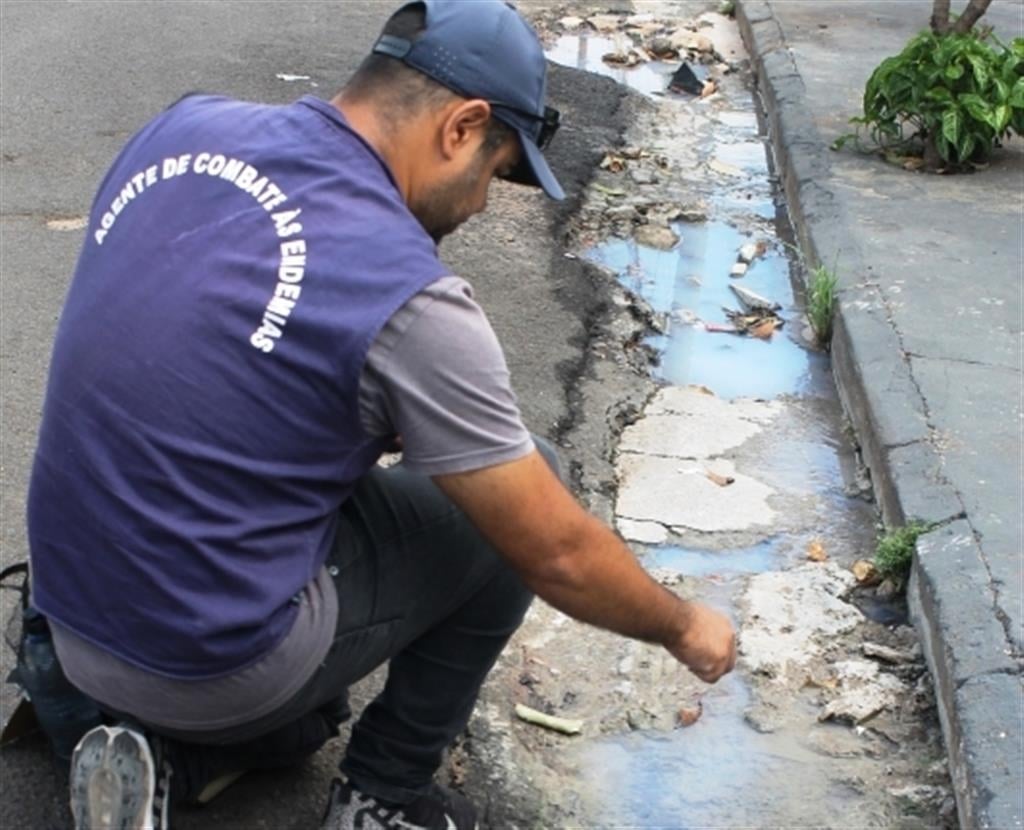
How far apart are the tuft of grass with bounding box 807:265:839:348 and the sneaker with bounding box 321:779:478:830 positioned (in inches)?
114

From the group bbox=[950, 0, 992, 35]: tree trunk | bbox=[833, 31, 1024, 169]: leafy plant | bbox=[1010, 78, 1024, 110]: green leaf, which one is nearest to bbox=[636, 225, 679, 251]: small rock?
bbox=[833, 31, 1024, 169]: leafy plant

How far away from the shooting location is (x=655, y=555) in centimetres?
404

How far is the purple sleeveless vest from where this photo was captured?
7.09ft

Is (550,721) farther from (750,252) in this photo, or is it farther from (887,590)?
(750,252)

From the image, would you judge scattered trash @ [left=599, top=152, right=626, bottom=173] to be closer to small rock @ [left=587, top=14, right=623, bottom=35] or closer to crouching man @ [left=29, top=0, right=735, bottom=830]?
small rock @ [left=587, top=14, right=623, bottom=35]

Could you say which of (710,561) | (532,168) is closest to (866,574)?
(710,561)

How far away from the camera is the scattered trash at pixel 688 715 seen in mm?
3395

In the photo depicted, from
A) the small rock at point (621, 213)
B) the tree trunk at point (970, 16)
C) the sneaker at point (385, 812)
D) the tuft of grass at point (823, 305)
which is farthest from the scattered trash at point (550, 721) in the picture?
the tree trunk at point (970, 16)

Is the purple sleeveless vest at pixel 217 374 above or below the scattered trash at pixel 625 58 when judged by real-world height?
above

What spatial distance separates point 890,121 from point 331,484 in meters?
4.97

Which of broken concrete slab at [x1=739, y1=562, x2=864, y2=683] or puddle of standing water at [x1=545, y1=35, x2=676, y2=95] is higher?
broken concrete slab at [x1=739, y1=562, x2=864, y2=683]

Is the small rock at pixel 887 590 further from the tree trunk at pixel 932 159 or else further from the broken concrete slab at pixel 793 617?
the tree trunk at pixel 932 159

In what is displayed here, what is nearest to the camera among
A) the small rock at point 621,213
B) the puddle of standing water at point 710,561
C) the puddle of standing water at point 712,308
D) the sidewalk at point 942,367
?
the sidewalk at point 942,367

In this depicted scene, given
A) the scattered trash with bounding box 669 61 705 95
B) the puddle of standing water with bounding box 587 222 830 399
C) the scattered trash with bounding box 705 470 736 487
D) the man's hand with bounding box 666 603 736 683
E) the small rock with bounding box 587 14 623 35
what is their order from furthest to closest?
the small rock with bounding box 587 14 623 35
the scattered trash with bounding box 669 61 705 95
the puddle of standing water with bounding box 587 222 830 399
the scattered trash with bounding box 705 470 736 487
the man's hand with bounding box 666 603 736 683
